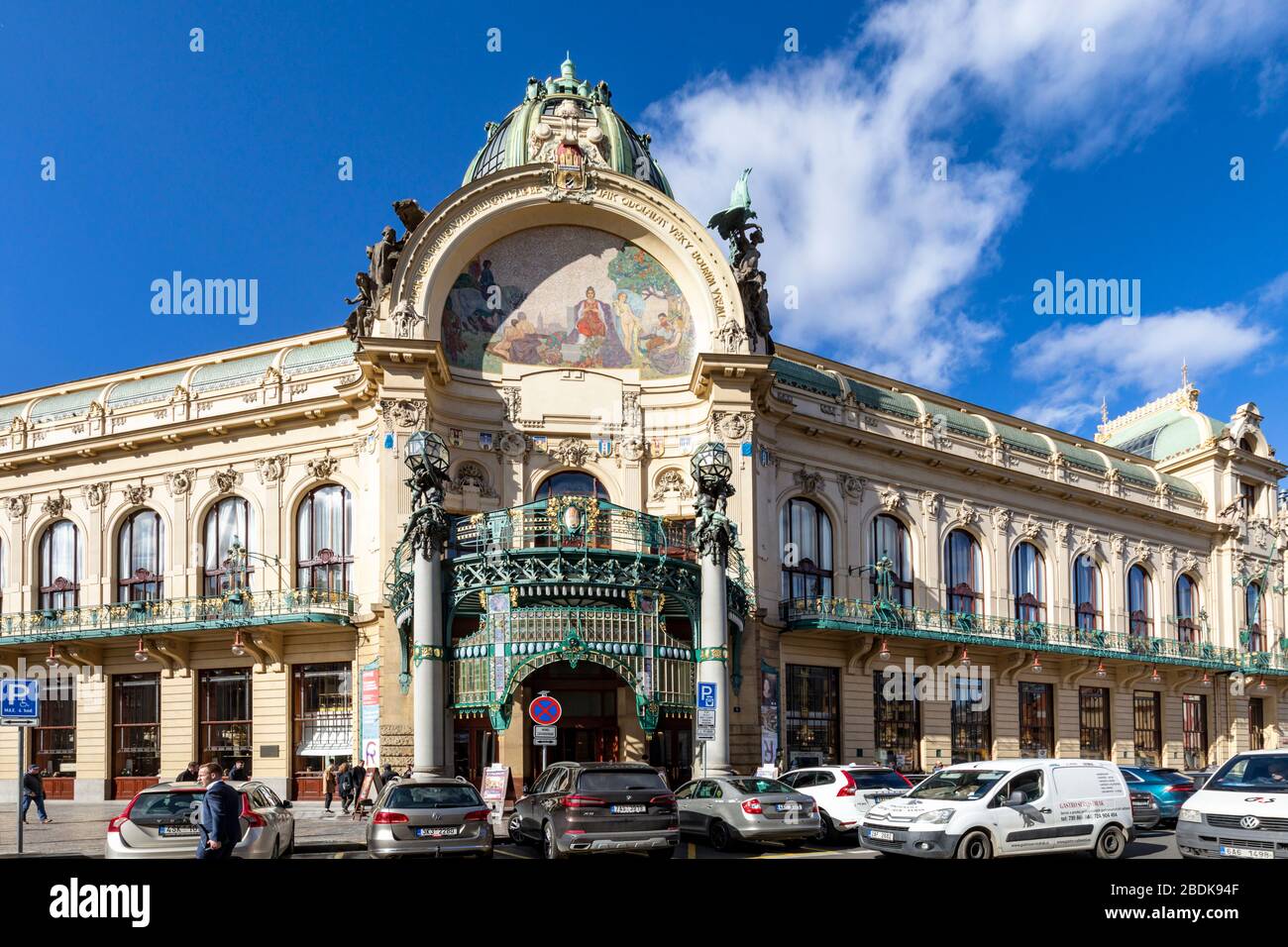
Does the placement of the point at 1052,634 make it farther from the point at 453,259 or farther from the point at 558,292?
the point at 453,259

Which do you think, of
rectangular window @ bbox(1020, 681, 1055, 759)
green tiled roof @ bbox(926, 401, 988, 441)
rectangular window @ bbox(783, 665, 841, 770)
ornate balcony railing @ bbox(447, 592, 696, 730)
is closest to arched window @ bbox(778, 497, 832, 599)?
rectangular window @ bbox(783, 665, 841, 770)

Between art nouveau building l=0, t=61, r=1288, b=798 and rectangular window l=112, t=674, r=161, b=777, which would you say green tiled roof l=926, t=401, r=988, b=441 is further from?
rectangular window l=112, t=674, r=161, b=777

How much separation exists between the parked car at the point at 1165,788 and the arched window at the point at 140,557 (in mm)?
28483

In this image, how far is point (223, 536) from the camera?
3569 centimetres

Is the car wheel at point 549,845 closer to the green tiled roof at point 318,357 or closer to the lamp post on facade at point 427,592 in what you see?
the lamp post on facade at point 427,592

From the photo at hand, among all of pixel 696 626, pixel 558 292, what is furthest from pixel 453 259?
pixel 696 626

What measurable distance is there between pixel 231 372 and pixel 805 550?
63.8 ft

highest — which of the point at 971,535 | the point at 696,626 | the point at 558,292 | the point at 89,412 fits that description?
the point at 558,292

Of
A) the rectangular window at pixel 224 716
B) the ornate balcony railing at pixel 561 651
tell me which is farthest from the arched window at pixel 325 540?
the ornate balcony railing at pixel 561 651

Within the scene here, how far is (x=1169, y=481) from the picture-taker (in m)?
51.5

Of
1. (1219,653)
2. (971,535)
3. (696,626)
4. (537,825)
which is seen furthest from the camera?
(1219,653)

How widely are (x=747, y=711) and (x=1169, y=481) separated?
29578 millimetres

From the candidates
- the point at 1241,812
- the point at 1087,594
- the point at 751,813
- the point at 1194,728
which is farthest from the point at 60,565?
the point at 1194,728

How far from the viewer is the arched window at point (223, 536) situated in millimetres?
35281
